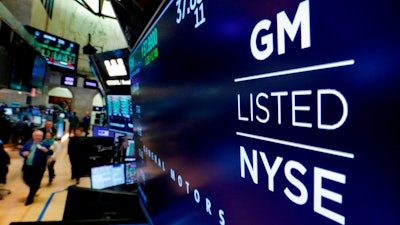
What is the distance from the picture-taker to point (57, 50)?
1182cm

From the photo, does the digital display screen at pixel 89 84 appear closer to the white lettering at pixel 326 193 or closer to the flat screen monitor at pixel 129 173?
the flat screen monitor at pixel 129 173

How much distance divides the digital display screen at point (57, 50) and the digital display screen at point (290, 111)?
12383 millimetres

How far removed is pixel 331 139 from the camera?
34 centimetres

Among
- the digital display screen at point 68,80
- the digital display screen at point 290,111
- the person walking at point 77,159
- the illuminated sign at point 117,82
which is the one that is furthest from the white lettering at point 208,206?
the digital display screen at point 68,80

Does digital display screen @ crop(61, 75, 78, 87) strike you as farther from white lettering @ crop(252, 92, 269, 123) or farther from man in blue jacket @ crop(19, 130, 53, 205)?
white lettering @ crop(252, 92, 269, 123)

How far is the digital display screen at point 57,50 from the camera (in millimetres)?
11002

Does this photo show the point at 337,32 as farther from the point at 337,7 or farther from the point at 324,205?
the point at 324,205

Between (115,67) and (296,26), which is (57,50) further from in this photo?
(296,26)

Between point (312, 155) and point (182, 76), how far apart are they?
0.58 m

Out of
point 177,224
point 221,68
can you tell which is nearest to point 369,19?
point 221,68

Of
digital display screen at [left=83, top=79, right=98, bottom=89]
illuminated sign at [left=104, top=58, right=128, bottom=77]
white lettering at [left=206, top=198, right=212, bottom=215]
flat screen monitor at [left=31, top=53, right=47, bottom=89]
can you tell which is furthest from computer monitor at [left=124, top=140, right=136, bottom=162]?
digital display screen at [left=83, top=79, right=98, bottom=89]

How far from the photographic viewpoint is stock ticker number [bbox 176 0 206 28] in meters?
0.72

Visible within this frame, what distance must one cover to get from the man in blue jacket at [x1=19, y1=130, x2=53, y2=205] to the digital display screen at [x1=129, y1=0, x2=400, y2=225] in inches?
233

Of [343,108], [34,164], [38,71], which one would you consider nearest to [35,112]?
[38,71]
